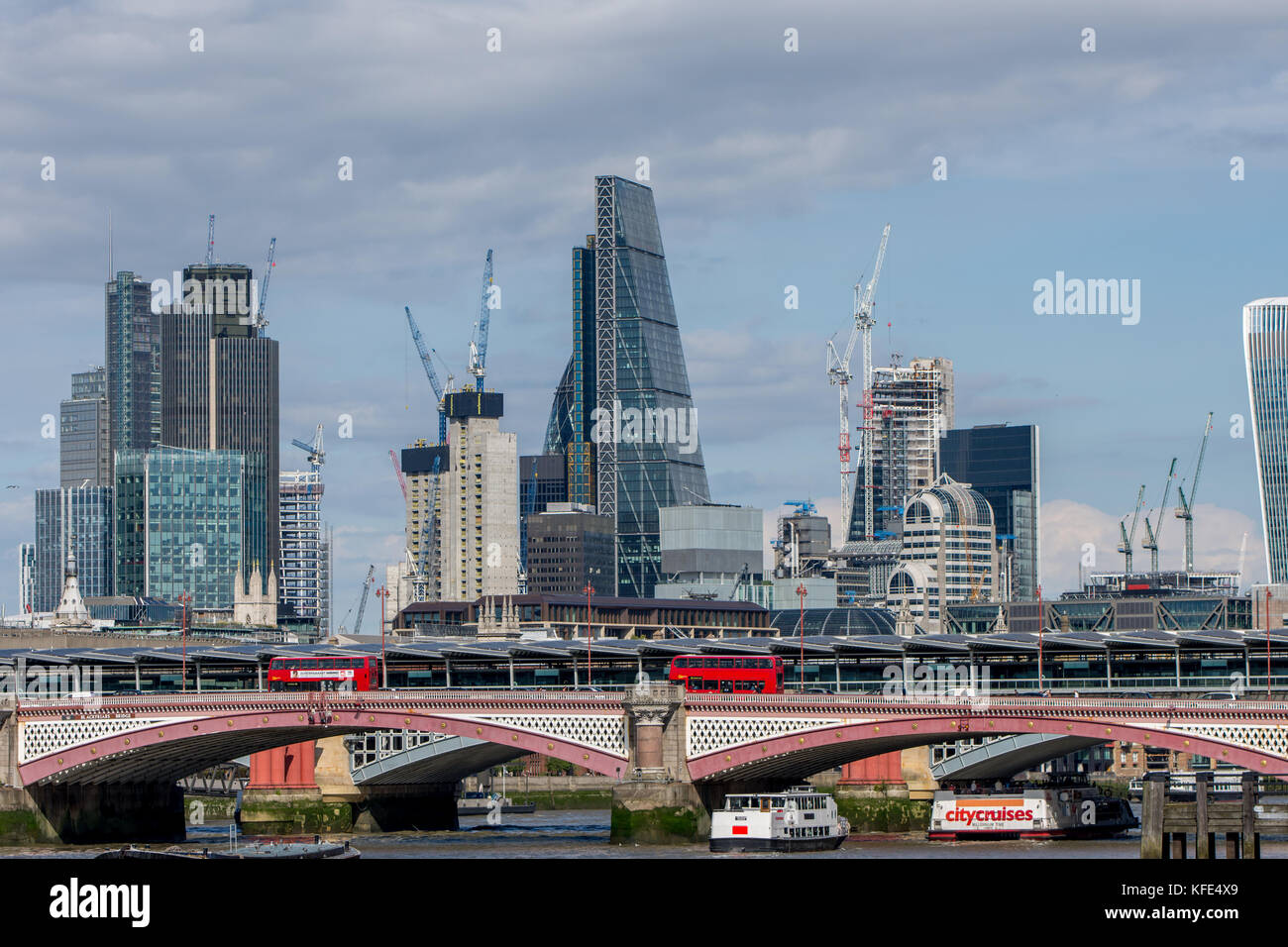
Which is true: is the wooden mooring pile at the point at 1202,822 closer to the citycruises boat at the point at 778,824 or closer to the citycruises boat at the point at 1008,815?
the citycruises boat at the point at 778,824

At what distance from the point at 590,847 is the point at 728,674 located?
12656 millimetres

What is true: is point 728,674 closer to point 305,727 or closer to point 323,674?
point 305,727

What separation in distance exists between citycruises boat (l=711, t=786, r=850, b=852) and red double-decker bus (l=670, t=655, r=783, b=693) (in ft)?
32.7

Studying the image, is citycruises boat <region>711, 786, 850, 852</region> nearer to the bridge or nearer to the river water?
the river water

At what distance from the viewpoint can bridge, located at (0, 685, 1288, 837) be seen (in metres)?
94.8

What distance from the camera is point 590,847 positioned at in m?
106

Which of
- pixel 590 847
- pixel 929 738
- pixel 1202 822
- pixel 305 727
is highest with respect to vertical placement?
pixel 1202 822

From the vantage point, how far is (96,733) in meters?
A: 114

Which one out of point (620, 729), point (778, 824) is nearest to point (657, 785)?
point (620, 729)

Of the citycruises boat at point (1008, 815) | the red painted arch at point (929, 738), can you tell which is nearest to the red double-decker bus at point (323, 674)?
the red painted arch at point (929, 738)

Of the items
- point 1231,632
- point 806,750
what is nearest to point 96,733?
point 806,750

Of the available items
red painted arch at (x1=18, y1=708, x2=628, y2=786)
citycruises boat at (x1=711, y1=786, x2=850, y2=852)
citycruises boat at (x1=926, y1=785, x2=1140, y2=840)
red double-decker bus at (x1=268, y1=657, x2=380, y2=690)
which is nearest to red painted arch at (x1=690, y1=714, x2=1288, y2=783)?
citycruises boat at (x1=711, y1=786, x2=850, y2=852)

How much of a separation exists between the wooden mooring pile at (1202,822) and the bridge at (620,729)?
4135 cm
